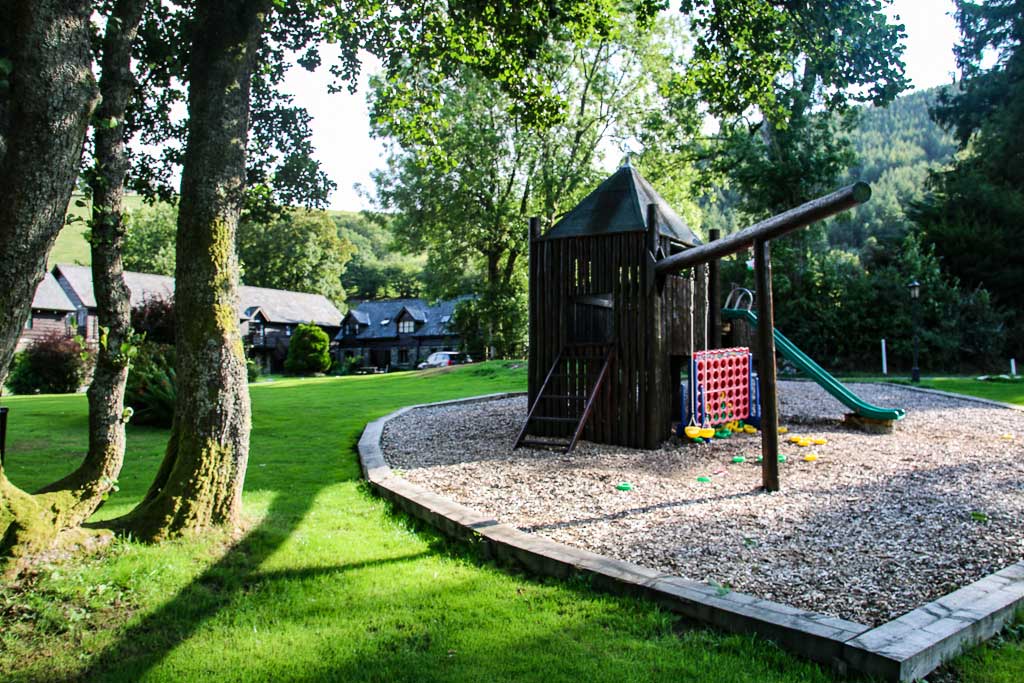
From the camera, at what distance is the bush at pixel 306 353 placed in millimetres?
44094

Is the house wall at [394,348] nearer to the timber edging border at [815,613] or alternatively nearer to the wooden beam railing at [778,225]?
the wooden beam railing at [778,225]

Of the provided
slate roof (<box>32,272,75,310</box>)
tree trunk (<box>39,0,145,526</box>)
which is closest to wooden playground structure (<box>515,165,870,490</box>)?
tree trunk (<box>39,0,145,526</box>)

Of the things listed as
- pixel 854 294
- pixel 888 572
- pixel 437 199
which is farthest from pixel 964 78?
pixel 888 572

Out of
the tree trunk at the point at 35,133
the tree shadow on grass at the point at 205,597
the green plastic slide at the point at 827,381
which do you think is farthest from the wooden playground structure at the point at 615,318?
the tree trunk at the point at 35,133

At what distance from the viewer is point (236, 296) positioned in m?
4.93

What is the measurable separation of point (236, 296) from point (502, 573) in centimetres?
283

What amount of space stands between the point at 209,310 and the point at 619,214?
6657mm

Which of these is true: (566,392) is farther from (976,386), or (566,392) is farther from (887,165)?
(887,165)

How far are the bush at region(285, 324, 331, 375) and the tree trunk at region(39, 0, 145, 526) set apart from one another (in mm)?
40907

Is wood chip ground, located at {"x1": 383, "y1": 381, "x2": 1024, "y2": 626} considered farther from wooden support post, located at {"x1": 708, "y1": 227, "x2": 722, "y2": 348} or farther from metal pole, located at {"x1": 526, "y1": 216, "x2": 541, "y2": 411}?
wooden support post, located at {"x1": 708, "y1": 227, "x2": 722, "y2": 348}

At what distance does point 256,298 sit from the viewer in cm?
5194

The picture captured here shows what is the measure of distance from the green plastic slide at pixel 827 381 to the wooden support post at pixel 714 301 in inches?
28.0

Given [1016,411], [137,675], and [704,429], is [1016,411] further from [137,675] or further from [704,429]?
[137,675]

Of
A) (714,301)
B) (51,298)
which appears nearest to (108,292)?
(714,301)
